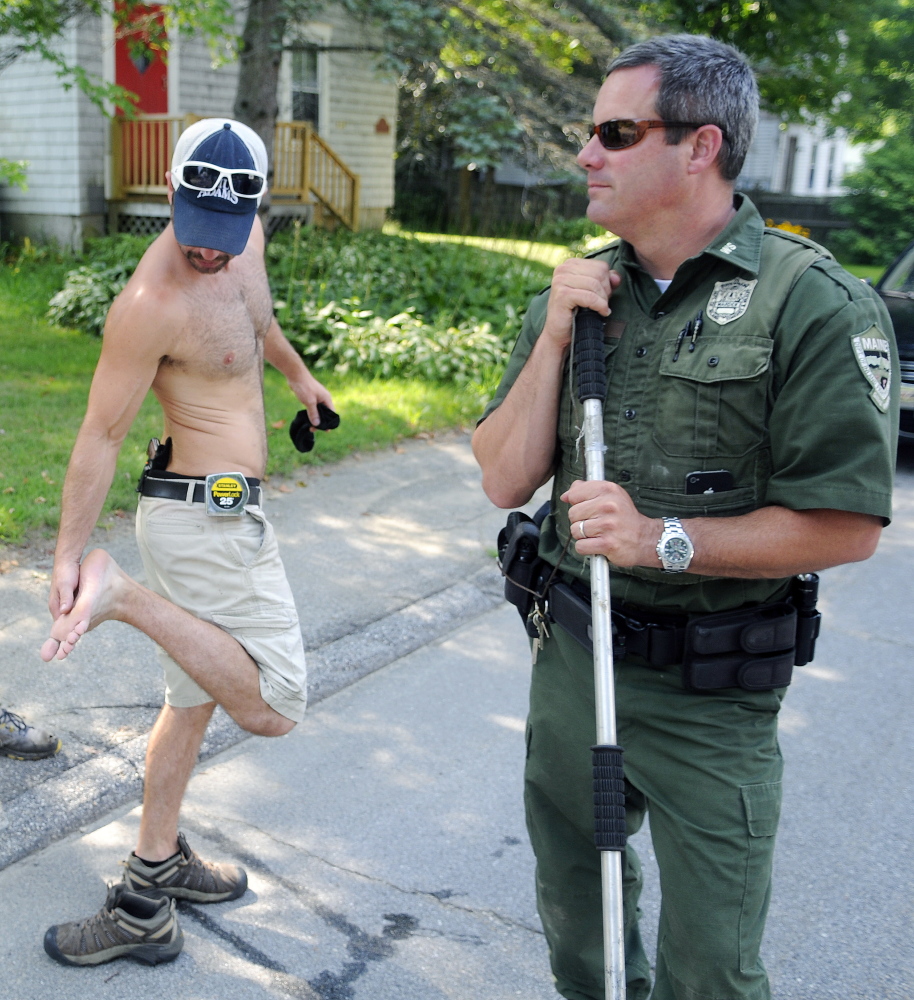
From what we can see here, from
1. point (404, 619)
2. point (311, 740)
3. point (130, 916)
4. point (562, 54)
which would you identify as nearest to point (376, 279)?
point (404, 619)

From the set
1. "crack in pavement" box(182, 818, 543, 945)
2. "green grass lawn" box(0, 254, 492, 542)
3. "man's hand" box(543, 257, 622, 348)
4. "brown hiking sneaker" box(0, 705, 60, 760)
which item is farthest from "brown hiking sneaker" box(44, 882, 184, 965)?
"green grass lawn" box(0, 254, 492, 542)

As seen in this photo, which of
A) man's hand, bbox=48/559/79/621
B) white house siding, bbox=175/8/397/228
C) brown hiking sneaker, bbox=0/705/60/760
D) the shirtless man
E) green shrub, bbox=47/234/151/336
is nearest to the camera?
man's hand, bbox=48/559/79/621

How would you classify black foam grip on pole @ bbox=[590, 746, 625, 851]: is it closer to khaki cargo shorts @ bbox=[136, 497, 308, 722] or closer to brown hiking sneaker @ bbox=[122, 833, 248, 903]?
khaki cargo shorts @ bbox=[136, 497, 308, 722]

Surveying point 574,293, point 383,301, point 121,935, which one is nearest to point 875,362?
point 574,293

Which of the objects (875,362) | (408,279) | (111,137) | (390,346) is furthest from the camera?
(111,137)

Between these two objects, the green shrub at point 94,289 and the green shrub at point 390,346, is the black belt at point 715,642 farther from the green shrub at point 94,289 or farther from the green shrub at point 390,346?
the green shrub at point 94,289

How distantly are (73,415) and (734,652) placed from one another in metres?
6.47

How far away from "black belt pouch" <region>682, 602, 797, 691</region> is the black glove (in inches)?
74.7

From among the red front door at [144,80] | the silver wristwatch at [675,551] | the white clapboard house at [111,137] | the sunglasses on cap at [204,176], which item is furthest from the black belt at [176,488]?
the red front door at [144,80]

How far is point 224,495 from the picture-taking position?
10.1ft

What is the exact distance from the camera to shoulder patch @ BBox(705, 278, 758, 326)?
209 centimetres

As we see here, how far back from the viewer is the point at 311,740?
4172mm

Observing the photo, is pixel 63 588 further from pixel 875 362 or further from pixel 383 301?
pixel 383 301

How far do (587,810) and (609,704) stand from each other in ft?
1.38
